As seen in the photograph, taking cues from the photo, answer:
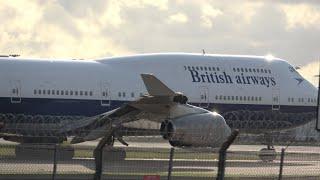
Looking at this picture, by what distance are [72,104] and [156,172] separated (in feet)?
40.4

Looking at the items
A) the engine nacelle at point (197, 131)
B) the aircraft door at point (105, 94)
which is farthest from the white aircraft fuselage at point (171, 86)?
the engine nacelle at point (197, 131)

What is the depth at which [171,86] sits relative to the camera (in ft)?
98.6

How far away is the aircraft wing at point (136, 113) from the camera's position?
88.3 ft

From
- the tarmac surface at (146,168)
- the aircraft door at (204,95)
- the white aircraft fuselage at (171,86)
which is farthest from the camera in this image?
the aircraft door at (204,95)

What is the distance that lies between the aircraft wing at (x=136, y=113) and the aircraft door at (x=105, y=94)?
62 cm

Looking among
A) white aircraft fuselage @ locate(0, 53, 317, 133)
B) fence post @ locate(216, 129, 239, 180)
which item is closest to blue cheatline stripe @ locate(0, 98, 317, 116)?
white aircraft fuselage @ locate(0, 53, 317, 133)

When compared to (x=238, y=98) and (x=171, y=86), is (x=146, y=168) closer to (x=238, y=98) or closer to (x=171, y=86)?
(x=171, y=86)

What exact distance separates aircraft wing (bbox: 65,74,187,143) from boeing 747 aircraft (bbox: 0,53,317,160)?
0.04 m

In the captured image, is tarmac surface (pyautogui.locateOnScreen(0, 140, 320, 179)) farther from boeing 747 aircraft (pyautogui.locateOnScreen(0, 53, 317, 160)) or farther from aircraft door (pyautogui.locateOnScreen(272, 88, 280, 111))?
aircraft door (pyautogui.locateOnScreen(272, 88, 280, 111))

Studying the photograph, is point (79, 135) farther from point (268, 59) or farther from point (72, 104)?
point (268, 59)

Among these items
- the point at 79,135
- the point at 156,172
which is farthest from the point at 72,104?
the point at 156,172

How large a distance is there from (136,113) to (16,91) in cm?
476

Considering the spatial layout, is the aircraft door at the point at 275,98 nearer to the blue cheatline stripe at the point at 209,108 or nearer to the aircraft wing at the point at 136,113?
the blue cheatline stripe at the point at 209,108

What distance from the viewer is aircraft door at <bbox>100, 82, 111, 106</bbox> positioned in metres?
29.0
